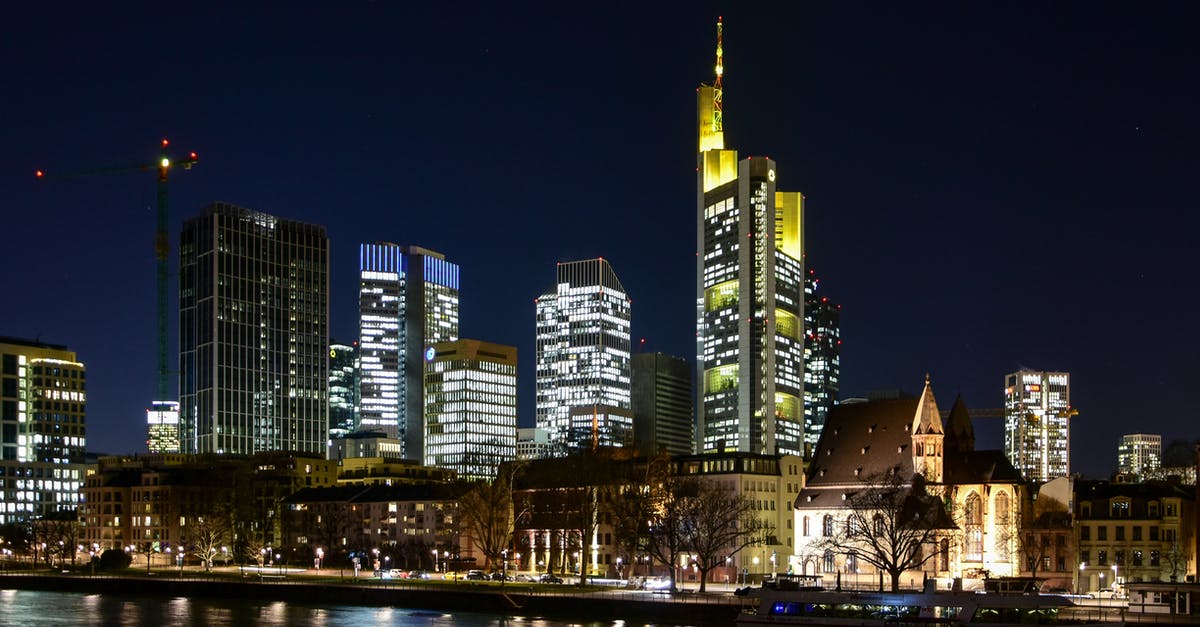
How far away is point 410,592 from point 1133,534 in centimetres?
6871

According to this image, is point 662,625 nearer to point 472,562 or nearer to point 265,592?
point 265,592

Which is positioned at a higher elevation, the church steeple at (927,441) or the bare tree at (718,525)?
the church steeple at (927,441)

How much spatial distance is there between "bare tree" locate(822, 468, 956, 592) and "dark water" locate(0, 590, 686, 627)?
32.4m

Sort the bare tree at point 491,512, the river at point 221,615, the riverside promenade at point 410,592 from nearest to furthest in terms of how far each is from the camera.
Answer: the riverside promenade at point 410,592 → the river at point 221,615 → the bare tree at point 491,512

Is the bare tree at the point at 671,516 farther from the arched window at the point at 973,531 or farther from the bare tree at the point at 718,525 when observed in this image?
the arched window at the point at 973,531

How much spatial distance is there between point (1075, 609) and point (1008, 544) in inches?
1907

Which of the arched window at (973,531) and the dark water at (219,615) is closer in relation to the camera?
the dark water at (219,615)

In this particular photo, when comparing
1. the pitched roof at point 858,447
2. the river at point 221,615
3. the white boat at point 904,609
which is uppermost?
the pitched roof at point 858,447

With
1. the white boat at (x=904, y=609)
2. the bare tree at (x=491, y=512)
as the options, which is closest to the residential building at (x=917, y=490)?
the bare tree at (x=491, y=512)

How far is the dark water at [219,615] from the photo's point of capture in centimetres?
Result: 11581

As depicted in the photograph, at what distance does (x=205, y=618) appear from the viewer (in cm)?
12225

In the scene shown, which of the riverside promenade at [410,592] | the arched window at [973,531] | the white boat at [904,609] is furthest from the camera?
the arched window at [973,531]

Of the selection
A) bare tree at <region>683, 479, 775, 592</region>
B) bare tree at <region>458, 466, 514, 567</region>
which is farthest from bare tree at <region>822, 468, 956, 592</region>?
bare tree at <region>458, 466, 514, 567</region>

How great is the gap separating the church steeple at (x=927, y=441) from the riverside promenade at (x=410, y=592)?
35438 millimetres
